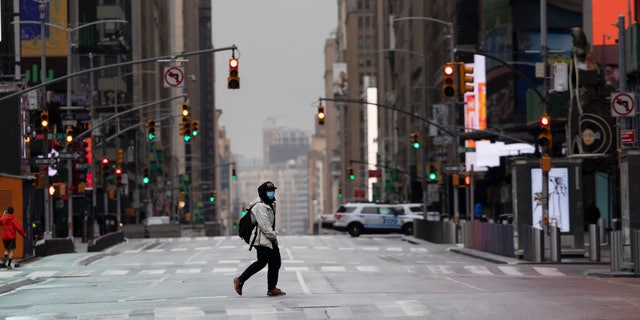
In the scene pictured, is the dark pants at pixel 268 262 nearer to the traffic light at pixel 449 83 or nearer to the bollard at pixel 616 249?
the bollard at pixel 616 249

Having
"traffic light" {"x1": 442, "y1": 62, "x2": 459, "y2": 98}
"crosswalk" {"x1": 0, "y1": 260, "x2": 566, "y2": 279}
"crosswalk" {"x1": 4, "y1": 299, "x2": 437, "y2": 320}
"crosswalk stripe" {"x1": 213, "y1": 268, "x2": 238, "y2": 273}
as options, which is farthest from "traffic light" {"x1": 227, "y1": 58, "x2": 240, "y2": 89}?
"crosswalk" {"x1": 4, "y1": 299, "x2": 437, "y2": 320}

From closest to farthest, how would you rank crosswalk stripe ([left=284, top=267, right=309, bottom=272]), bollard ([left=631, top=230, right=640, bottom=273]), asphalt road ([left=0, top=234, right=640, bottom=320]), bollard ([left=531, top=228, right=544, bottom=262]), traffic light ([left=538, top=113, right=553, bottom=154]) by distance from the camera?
asphalt road ([left=0, top=234, right=640, bottom=320]), bollard ([left=631, top=230, right=640, bottom=273]), crosswalk stripe ([left=284, top=267, right=309, bottom=272]), bollard ([left=531, top=228, right=544, bottom=262]), traffic light ([left=538, top=113, right=553, bottom=154])

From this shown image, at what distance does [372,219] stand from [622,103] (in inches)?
1648

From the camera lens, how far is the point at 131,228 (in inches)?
3625

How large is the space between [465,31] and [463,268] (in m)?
74.0

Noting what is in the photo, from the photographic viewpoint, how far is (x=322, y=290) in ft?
90.5

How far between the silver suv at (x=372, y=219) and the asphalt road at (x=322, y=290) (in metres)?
27.6

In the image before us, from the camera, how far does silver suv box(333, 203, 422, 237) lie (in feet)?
251

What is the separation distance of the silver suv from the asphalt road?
27.6 m

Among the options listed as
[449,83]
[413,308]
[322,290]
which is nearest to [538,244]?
[449,83]

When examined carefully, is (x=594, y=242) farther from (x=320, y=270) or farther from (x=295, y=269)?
(x=295, y=269)

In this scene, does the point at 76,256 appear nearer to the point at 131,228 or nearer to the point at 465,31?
the point at 131,228

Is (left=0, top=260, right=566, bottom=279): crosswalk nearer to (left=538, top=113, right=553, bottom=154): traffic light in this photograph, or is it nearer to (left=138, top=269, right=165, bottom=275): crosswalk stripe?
(left=138, top=269, right=165, bottom=275): crosswalk stripe

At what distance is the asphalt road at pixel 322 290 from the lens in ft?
70.6
